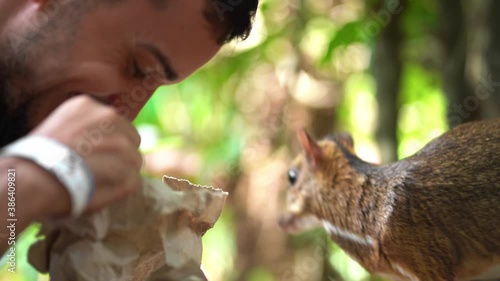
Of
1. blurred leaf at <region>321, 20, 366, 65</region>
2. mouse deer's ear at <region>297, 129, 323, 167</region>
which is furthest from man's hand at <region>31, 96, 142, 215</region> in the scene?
blurred leaf at <region>321, 20, 366, 65</region>

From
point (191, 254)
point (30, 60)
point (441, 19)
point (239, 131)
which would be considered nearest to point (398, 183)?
point (191, 254)

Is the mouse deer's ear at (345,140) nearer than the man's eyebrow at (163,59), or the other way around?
the man's eyebrow at (163,59)

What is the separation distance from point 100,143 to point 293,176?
1.85 feet

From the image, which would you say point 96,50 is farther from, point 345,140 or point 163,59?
point 345,140

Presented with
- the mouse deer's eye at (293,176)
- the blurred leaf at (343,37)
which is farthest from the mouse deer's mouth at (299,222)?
the blurred leaf at (343,37)

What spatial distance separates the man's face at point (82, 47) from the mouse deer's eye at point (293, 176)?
42 cm

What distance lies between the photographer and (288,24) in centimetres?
160

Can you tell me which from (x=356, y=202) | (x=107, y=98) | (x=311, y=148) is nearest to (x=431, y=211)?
(x=356, y=202)

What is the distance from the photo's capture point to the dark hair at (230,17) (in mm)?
573

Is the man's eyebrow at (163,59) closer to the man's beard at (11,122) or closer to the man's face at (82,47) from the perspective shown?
the man's face at (82,47)

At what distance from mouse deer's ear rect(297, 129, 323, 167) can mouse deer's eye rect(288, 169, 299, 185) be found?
2.3 inches

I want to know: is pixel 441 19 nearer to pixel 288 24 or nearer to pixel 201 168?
pixel 288 24

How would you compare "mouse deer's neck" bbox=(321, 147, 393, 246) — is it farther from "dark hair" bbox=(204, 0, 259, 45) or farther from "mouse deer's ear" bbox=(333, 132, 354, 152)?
"dark hair" bbox=(204, 0, 259, 45)

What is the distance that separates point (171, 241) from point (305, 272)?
1168mm
